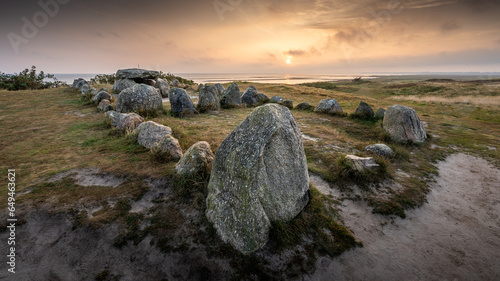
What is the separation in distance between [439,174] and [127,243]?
33.1ft

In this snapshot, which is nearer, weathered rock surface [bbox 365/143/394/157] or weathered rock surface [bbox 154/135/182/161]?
weathered rock surface [bbox 154/135/182/161]

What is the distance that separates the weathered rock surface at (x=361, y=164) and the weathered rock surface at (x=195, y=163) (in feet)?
15.4

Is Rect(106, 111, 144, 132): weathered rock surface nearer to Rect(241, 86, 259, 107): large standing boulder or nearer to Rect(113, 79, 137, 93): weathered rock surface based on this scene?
Rect(241, 86, 259, 107): large standing boulder

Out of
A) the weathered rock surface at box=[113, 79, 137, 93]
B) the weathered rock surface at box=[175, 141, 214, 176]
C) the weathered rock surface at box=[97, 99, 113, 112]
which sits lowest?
the weathered rock surface at box=[175, 141, 214, 176]

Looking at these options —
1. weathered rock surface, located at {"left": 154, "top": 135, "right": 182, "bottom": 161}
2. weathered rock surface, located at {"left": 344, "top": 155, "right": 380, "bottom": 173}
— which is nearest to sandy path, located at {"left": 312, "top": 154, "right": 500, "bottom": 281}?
weathered rock surface, located at {"left": 344, "top": 155, "right": 380, "bottom": 173}

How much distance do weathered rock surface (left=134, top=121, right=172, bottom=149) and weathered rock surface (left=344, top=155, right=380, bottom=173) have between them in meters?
6.96

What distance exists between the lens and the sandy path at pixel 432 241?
12.6 ft

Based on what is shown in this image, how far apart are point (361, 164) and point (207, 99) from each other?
12418mm

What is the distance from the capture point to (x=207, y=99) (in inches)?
637

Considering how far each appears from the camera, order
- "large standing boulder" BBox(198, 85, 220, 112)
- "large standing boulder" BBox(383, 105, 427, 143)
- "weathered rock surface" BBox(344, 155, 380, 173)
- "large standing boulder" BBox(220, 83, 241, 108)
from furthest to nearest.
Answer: "large standing boulder" BBox(220, 83, 241, 108) → "large standing boulder" BBox(198, 85, 220, 112) → "large standing boulder" BBox(383, 105, 427, 143) → "weathered rock surface" BBox(344, 155, 380, 173)

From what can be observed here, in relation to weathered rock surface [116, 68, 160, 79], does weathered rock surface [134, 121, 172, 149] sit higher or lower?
lower

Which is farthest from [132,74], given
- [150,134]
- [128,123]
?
[150,134]

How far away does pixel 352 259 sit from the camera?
13.4 feet

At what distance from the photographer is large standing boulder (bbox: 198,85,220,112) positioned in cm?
1598
